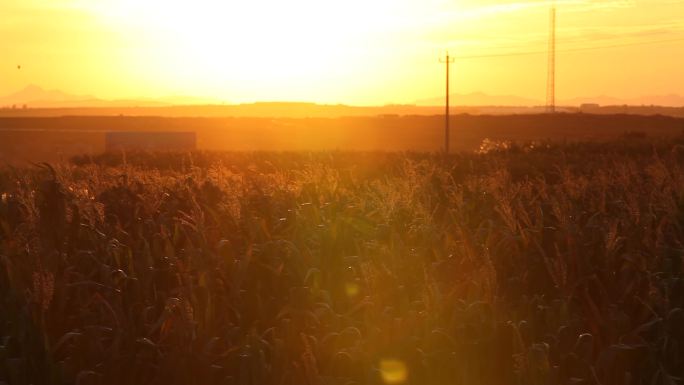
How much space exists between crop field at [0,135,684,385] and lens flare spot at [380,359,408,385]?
0.4 inches

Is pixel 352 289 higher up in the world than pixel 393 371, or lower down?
higher up

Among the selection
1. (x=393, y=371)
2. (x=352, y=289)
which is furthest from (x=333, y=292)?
(x=393, y=371)

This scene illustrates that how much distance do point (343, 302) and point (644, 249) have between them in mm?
2379

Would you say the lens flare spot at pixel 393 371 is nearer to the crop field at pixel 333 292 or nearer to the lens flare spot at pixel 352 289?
the crop field at pixel 333 292

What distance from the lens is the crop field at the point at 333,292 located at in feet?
16.3

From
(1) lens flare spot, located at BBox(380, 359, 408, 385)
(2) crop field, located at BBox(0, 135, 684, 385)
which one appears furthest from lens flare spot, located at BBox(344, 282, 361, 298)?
(1) lens flare spot, located at BBox(380, 359, 408, 385)

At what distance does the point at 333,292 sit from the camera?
6047 millimetres

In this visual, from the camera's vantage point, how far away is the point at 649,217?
271 inches

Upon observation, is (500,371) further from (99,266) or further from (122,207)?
(122,207)

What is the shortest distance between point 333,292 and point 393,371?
1251 millimetres

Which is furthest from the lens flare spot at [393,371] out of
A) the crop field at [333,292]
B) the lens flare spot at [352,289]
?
the lens flare spot at [352,289]

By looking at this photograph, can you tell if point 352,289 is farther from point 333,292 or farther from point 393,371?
point 393,371

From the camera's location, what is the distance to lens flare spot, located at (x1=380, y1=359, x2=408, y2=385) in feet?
15.7

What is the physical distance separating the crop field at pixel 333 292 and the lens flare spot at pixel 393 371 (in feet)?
0.03
